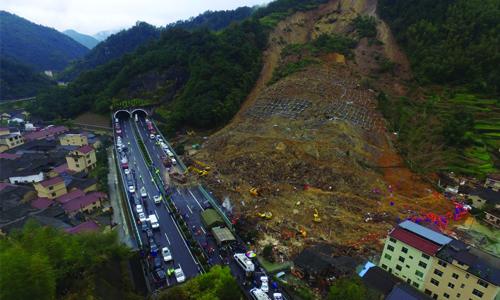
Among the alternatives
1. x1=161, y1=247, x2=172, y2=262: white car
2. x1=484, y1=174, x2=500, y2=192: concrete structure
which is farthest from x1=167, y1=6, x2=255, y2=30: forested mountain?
x1=161, y1=247, x2=172, y2=262: white car

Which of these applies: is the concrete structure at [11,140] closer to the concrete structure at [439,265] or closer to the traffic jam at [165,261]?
the traffic jam at [165,261]

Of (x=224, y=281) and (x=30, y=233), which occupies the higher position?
(x=30, y=233)

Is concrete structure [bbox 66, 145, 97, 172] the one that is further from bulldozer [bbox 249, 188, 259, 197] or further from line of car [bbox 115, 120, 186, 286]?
bulldozer [bbox 249, 188, 259, 197]

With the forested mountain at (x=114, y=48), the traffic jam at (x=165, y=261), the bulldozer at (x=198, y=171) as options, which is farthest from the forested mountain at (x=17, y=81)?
the bulldozer at (x=198, y=171)

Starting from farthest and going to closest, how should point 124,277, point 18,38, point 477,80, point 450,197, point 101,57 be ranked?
point 18,38, point 101,57, point 477,80, point 450,197, point 124,277

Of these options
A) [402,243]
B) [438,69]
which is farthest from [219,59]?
[402,243]

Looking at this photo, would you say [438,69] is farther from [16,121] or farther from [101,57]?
[101,57]
